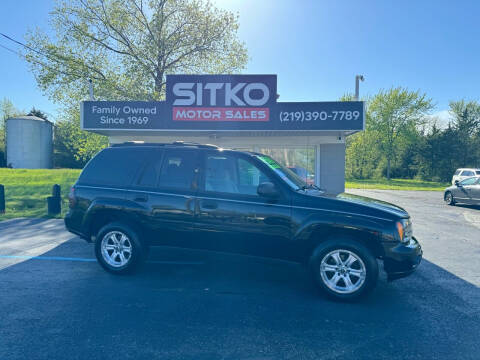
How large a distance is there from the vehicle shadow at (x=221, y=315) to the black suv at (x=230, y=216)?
1.54ft

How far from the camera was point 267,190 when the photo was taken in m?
4.32

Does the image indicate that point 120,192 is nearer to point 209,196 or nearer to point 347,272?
point 209,196

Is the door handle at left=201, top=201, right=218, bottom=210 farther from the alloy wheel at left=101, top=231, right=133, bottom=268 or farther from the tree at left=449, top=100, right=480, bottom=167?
the tree at left=449, top=100, right=480, bottom=167

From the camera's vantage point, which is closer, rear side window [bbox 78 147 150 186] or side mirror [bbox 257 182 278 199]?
side mirror [bbox 257 182 278 199]

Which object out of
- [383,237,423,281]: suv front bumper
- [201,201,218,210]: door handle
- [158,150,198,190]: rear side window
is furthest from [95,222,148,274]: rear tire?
[383,237,423,281]: suv front bumper

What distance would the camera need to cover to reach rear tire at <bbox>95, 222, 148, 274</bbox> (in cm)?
500

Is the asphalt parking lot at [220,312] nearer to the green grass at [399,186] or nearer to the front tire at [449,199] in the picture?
the front tire at [449,199]

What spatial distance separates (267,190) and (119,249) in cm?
255

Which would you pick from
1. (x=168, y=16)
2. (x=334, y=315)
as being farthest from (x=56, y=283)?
(x=168, y=16)

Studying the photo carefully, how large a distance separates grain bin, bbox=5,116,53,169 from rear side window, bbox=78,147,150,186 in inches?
2044

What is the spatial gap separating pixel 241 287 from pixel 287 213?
4.13 feet

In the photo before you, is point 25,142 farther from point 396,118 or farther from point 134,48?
point 396,118

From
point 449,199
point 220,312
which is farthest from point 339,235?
point 449,199

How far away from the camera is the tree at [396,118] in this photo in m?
48.6
